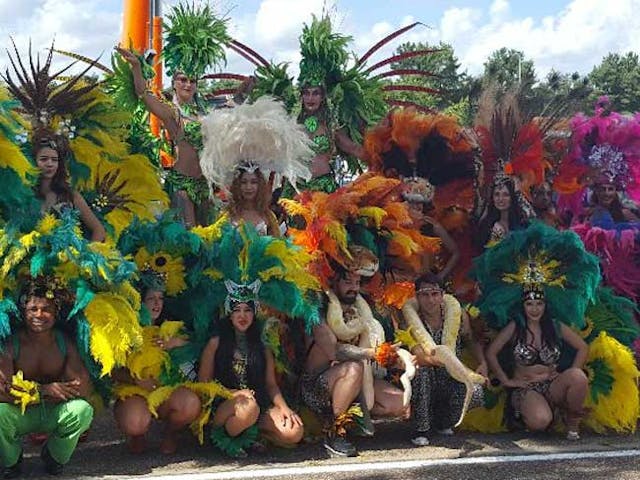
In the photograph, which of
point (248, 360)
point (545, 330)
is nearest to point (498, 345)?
point (545, 330)

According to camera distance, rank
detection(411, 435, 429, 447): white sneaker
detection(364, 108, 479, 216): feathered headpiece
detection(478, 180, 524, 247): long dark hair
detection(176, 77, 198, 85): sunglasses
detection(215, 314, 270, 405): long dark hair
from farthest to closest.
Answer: detection(176, 77, 198, 85): sunglasses < detection(364, 108, 479, 216): feathered headpiece < detection(478, 180, 524, 247): long dark hair < detection(411, 435, 429, 447): white sneaker < detection(215, 314, 270, 405): long dark hair

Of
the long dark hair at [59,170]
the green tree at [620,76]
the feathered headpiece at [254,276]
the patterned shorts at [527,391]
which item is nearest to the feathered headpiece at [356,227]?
the feathered headpiece at [254,276]

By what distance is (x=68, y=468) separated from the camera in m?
4.21

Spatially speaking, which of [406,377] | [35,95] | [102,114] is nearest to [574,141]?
[406,377]

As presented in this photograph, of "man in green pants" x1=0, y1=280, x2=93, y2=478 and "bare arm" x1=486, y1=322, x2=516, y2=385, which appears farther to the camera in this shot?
"bare arm" x1=486, y1=322, x2=516, y2=385

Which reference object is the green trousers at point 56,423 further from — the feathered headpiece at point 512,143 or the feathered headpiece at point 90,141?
the feathered headpiece at point 512,143

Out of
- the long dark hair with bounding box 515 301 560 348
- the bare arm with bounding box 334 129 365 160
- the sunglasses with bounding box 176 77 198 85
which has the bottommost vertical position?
the long dark hair with bounding box 515 301 560 348

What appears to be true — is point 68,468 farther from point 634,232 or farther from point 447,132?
point 634,232

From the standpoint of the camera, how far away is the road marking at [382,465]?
4.11m

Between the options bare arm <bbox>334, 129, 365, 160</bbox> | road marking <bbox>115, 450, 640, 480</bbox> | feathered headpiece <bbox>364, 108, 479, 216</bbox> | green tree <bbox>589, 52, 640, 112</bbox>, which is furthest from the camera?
green tree <bbox>589, 52, 640, 112</bbox>

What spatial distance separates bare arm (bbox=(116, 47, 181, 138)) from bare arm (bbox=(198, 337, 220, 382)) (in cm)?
201

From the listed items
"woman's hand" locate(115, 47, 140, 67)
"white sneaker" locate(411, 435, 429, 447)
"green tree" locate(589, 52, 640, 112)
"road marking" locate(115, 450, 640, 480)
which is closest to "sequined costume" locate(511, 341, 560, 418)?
"road marking" locate(115, 450, 640, 480)

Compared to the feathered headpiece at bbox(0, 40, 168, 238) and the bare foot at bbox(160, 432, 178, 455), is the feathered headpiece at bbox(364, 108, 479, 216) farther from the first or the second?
the bare foot at bbox(160, 432, 178, 455)

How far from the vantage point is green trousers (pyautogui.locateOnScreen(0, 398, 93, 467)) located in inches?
158
